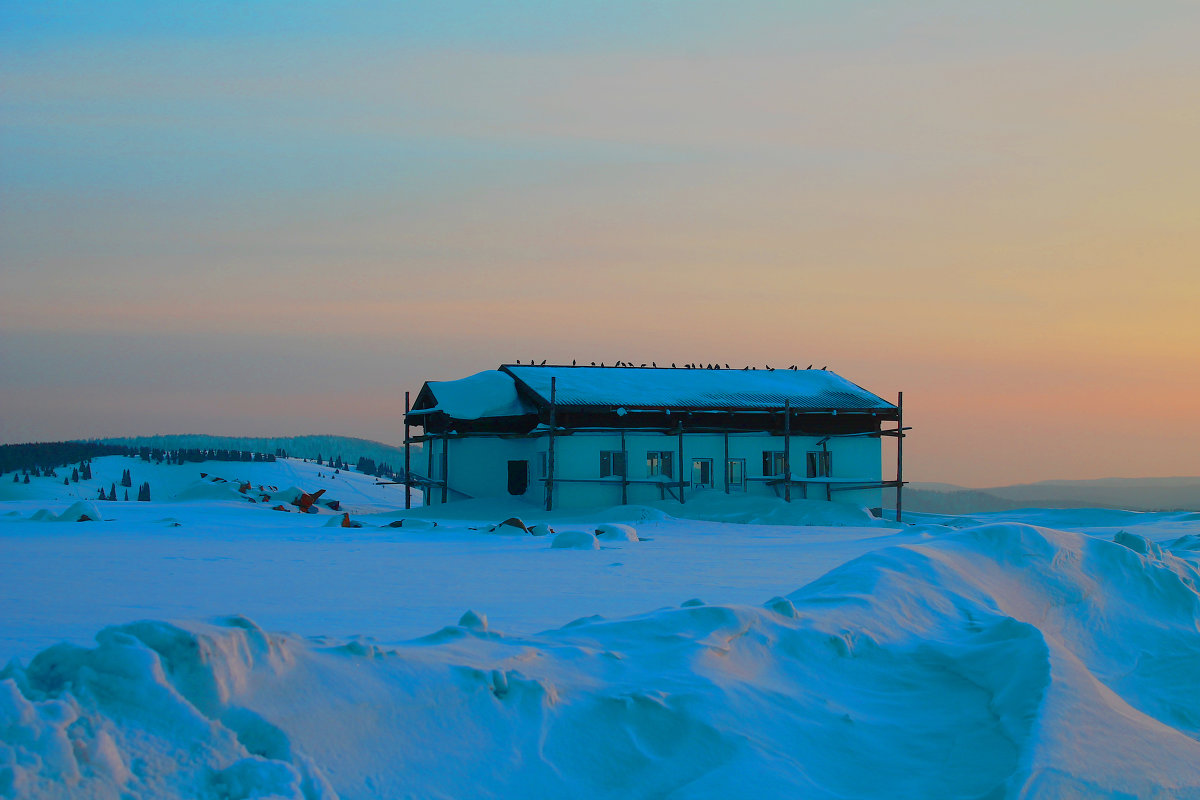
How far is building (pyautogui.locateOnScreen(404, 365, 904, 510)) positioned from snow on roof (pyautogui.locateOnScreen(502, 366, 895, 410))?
0.07 metres

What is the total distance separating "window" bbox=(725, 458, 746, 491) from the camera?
3281 cm

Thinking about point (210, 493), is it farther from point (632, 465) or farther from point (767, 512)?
point (767, 512)

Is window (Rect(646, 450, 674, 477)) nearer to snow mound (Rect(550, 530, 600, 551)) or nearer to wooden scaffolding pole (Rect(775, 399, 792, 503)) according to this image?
wooden scaffolding pole (Rect(775, 399, 792, 503))

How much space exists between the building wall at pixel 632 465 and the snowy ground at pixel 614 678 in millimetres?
17367

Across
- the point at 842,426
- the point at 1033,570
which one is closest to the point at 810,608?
the point at 1033,570

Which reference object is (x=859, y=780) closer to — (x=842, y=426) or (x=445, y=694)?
(x=445, y=694)

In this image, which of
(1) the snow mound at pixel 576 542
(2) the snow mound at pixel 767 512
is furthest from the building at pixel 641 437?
(1) the snow mound at pixel 576 542

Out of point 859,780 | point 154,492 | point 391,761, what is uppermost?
point 391,761

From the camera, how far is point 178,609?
364 inches

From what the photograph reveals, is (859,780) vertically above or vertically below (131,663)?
below

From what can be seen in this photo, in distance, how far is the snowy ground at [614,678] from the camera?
4.77m

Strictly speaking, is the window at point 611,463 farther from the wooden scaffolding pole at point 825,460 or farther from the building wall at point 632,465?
the wooden scaffolding pole at point 825,460

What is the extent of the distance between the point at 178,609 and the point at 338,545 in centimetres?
851

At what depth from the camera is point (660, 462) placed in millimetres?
32094
